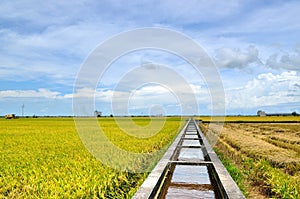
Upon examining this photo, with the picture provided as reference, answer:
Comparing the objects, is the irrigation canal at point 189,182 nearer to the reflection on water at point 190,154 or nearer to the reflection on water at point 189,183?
the reflection on water at point 189,183

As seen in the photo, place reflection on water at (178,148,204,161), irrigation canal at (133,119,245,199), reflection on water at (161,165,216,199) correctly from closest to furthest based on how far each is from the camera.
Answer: irrigation canal at (133,119,245,199)
reflection on water at (161,165,216,199)
reflection on water at (178,148,204,161)

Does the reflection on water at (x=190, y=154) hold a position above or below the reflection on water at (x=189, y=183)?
above

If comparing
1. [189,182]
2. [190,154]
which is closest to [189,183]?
[189,182]

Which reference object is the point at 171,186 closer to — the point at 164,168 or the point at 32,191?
the point at 164,168

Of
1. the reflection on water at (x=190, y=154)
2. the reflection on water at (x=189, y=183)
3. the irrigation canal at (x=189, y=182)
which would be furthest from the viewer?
the reflection on water at (x=190, y=154)

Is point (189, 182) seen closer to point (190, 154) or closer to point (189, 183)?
point (189, 183)

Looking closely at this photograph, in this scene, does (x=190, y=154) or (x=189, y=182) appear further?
(x=190, y=154)

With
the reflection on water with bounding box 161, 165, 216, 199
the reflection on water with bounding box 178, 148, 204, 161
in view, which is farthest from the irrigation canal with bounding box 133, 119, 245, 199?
the reflection on water with bounding box 178, 148, 204, 161

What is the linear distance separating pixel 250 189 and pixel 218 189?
67 cm

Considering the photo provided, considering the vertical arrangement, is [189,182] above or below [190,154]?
below

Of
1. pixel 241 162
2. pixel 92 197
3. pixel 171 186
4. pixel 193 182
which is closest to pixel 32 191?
pixel 92 197

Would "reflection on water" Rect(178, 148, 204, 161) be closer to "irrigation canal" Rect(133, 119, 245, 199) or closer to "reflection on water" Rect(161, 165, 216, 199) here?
"irrigation canal" Rect(133, 119, 245, 199)

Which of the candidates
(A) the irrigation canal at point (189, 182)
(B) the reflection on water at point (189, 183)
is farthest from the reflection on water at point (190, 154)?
(B) the reflection on water at point (189, 183)

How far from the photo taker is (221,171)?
623 centimetres
